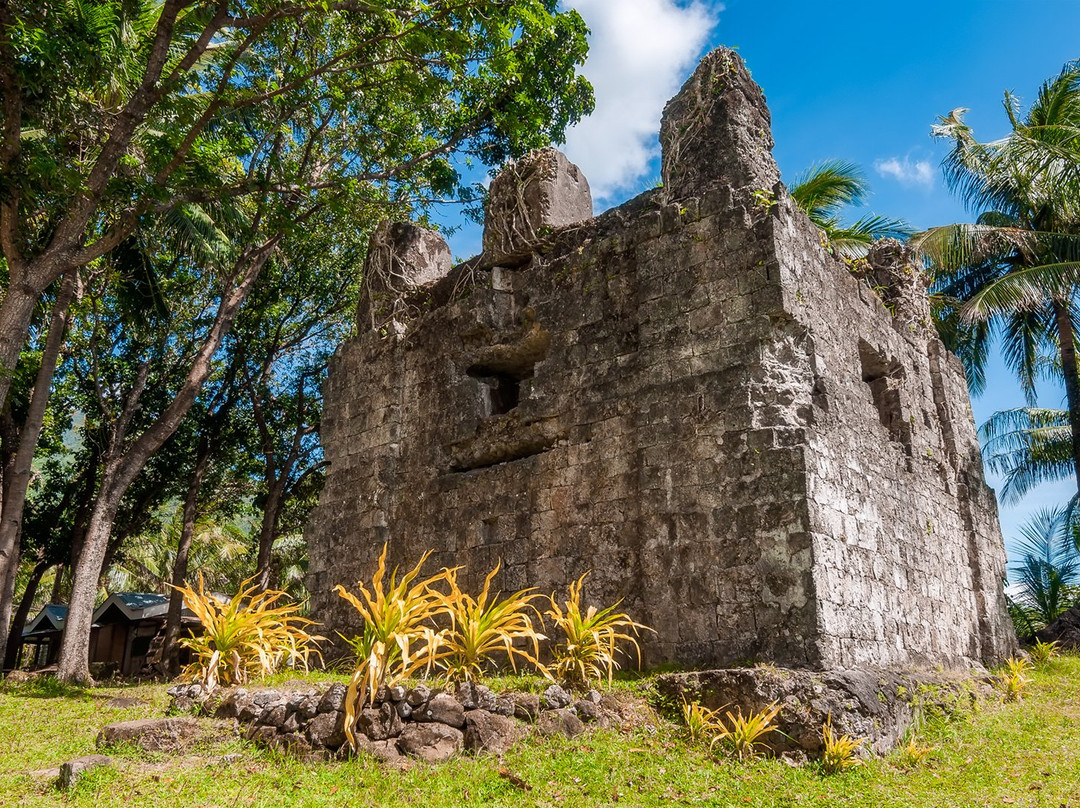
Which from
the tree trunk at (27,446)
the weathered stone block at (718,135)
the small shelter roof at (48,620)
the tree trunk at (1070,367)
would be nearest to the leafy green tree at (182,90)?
the tree trunk at (27,446)

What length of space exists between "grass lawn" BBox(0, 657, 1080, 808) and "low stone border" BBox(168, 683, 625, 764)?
0.14m

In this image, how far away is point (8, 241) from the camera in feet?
29.5

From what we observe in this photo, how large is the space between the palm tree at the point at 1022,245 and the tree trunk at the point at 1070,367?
18 mm

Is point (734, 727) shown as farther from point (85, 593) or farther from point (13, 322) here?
point (85, 593)

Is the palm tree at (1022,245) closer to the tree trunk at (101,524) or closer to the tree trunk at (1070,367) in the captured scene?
the tree trunk at (1070,367)

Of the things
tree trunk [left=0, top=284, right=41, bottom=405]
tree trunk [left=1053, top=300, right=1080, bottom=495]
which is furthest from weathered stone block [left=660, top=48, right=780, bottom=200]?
tree trunk [left=1053, top=300, right=1080, bottom=495]

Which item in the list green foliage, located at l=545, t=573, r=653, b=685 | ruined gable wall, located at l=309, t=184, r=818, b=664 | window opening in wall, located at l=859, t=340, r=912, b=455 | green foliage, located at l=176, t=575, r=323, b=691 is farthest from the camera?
window opening in wall, located at l=859, t=340, r=912, b=455

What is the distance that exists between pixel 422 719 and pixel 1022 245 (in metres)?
15.9


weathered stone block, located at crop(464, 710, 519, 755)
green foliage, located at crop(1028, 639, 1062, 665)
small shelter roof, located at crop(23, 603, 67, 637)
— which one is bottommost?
weathered stone block, located at crop(464, 710, 519, 755)

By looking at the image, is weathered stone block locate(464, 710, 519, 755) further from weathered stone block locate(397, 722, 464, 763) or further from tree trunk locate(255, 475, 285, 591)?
tree trunk locate(255, 475, 285, 591)

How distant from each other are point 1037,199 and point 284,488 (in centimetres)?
1577

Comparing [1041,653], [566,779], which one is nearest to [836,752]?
[566,779]

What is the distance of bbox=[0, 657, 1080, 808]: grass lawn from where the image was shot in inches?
201

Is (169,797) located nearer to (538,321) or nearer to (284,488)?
(538,321)
